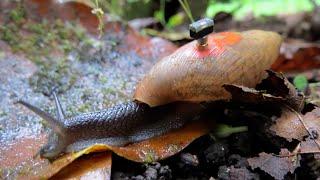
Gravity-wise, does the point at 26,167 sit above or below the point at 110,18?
below

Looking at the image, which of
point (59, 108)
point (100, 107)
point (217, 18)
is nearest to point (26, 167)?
point (59, 108)

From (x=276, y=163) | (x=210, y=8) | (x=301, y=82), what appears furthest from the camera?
(x=210, y=8)

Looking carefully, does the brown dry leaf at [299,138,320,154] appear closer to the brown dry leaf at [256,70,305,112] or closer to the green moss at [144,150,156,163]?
the brown dry leaf at [256,70,305,112]

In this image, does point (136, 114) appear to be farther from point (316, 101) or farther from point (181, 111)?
point (316, 101)

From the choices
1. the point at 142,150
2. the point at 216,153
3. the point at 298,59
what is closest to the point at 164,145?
the point at 142,150

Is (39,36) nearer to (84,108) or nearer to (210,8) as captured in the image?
(84,108)
